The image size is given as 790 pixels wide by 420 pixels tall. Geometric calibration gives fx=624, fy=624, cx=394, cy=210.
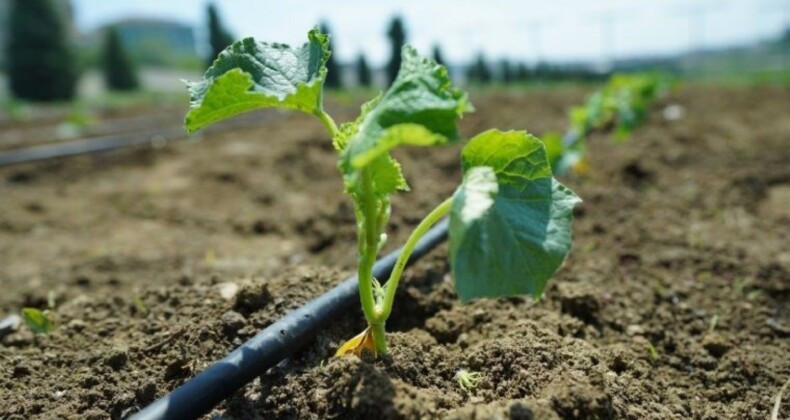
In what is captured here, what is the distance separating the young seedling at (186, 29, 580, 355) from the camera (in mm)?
1182

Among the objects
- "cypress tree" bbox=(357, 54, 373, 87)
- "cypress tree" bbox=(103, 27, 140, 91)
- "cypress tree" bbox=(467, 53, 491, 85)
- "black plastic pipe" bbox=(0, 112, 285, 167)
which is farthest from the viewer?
"cypress tree" bbox=(103, 27, 140, 91)

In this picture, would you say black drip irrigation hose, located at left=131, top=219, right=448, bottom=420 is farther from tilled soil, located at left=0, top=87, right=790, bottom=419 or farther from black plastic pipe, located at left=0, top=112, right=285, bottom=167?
black plastic pipe, located at left=0, top=112, right=285, bottom=167

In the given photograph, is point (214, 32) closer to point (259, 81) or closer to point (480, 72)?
point (480, 72)

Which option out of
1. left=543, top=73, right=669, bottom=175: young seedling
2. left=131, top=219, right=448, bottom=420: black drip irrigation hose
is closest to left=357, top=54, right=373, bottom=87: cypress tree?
left=543, top=73, right=669, bottom=175: young seedling

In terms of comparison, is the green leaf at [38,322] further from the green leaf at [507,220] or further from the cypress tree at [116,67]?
the cypress tree at [116,67]

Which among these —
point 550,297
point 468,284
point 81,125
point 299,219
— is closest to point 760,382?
point 550,297

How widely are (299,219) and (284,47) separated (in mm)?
2259

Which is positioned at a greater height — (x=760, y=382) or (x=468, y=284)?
(x=468, y=284)

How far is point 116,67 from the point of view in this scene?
A: 27.1 m

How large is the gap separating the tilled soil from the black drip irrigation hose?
0.08m

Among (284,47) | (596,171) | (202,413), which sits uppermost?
(284,47)

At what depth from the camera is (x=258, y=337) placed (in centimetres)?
151

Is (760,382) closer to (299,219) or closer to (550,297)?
(550,297)

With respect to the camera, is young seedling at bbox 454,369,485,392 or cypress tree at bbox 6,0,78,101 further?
cypress tree at bbox 6,0,78,101
